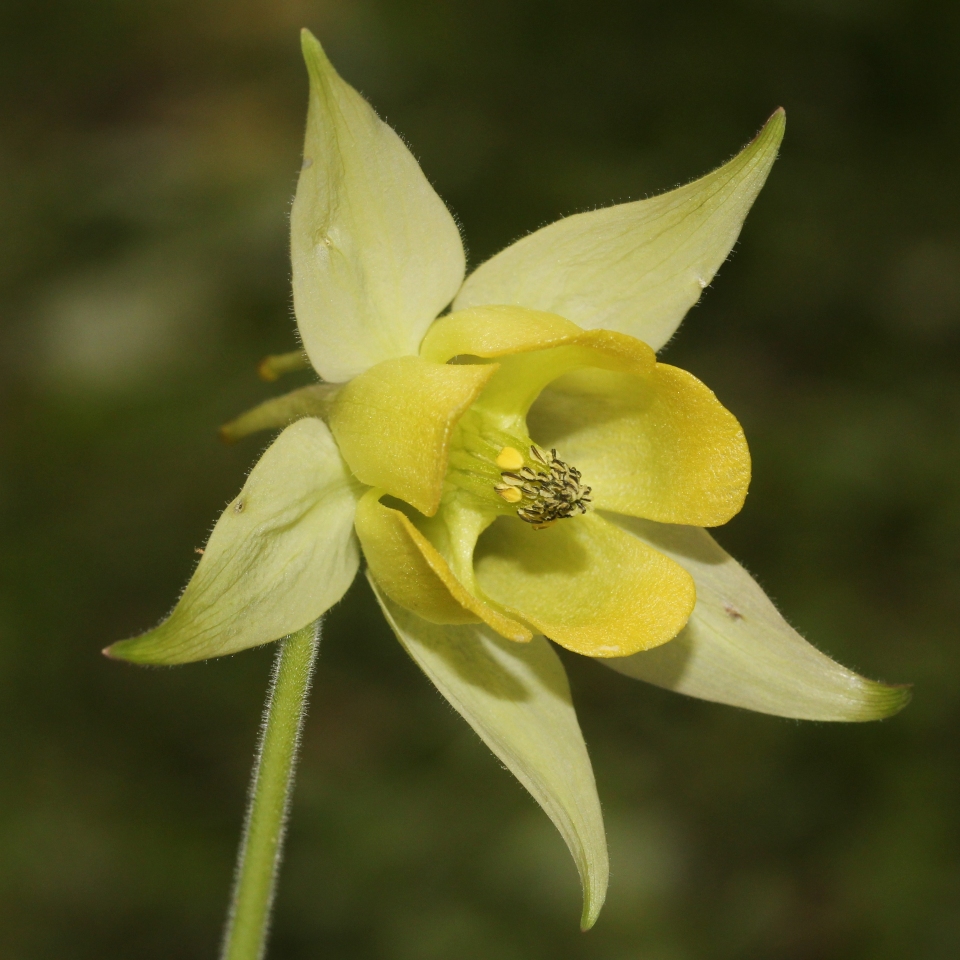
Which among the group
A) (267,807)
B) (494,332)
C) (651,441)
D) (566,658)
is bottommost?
(566,658)

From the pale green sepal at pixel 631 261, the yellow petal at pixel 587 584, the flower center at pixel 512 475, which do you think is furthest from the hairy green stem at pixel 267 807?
the pale green sepal at pixel 631 261

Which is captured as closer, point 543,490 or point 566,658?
point 543,490

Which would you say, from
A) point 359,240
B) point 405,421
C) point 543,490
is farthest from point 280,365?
point 543,490

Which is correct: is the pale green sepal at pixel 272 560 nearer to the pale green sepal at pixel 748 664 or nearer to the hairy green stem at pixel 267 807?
the hairy green stem at pixel 267 807

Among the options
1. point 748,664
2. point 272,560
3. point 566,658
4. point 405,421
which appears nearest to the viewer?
point 272,560

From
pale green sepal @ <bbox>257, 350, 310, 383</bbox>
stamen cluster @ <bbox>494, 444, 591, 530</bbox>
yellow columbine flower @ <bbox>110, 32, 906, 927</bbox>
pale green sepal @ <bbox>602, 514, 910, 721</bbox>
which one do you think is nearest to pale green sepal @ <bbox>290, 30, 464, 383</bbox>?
yellow columbine flower @ <bbox>110, 32, 906, 927</bbox>

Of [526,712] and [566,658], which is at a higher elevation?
[526,712]

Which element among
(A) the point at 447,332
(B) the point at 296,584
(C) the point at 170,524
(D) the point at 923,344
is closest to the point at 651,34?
(D) the point at 923,344

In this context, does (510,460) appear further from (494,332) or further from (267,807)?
(267,807)
